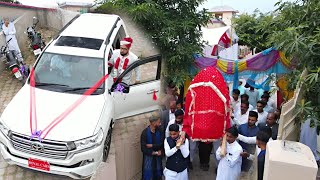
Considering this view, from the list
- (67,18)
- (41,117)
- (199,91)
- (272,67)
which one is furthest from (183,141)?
(67,18)

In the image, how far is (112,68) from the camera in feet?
20.8

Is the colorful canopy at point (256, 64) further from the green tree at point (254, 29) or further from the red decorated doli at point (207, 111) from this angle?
the red decorated doli at point (207, 111)

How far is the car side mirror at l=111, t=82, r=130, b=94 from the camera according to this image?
5.58m

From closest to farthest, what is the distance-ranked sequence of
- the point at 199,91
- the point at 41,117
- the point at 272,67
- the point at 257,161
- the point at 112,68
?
the point at 257,161
the point at 41,117
the point at 199,91
the point at 112,68
the point at 272,67

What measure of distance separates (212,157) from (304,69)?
2729 millimetres

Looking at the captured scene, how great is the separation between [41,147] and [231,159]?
2.74 meters

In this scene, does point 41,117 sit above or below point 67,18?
below

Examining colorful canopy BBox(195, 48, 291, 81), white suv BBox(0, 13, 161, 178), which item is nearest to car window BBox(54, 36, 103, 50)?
white suv BBox(0, 13, 161, 178)

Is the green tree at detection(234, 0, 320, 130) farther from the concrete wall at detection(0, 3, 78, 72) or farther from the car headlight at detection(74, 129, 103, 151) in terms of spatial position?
the concrete wall at detection(0, 3, 78, 72)

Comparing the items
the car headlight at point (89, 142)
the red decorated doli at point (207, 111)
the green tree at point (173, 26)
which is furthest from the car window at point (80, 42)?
the red decorated doli at point (207, 111)

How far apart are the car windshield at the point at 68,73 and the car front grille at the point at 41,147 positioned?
108 cm

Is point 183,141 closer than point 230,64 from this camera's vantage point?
Yes

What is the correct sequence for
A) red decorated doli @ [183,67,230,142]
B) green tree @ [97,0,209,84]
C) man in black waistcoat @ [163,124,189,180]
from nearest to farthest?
man in black waistcoat @ [163,124,189,180], red decorated doli @ [183,67,230,142], green tree @ [97,0,209,84]

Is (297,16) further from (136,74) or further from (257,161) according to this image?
(136,74)
